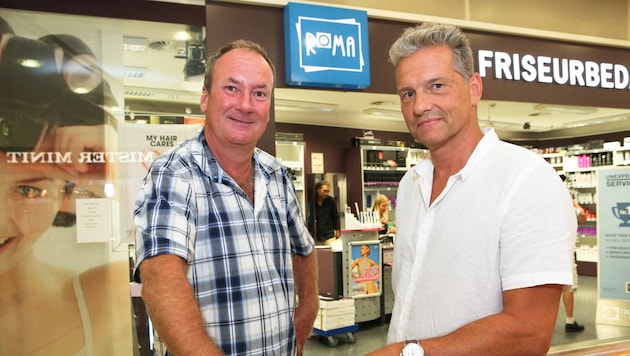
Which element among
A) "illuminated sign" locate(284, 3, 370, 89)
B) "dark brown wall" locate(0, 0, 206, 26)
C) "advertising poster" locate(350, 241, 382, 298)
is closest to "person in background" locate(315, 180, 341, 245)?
"advertising poster" locate(350, 241, 382, 298)

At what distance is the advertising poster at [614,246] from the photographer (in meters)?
5.78

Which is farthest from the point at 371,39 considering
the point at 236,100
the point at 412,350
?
the point at 412,350

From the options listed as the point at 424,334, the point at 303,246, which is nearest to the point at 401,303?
the point at 424,334

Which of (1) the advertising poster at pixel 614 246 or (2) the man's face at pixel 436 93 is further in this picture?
(1) the advertising poster at pixel 614 246

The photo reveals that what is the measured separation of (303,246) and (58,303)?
2416mm

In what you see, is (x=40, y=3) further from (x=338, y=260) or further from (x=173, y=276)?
(x=338, y=260)

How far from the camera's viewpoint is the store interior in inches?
146

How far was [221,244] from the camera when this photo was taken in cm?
156

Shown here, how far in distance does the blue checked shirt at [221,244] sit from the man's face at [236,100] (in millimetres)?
87

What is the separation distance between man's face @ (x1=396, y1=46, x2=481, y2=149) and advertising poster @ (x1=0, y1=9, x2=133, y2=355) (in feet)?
9.03

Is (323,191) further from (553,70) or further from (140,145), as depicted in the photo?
(140,145)

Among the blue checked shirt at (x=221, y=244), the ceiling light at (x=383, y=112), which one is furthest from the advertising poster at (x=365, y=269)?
the blue checked shirt at (x=221, y=244)

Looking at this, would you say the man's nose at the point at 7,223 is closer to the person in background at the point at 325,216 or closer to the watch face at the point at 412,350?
the watch face at the point at 412,350

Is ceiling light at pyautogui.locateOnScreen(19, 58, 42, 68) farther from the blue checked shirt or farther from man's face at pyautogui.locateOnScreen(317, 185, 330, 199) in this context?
man's face at pyautogui.locateOnScreen(317, 185, 330, 199)
